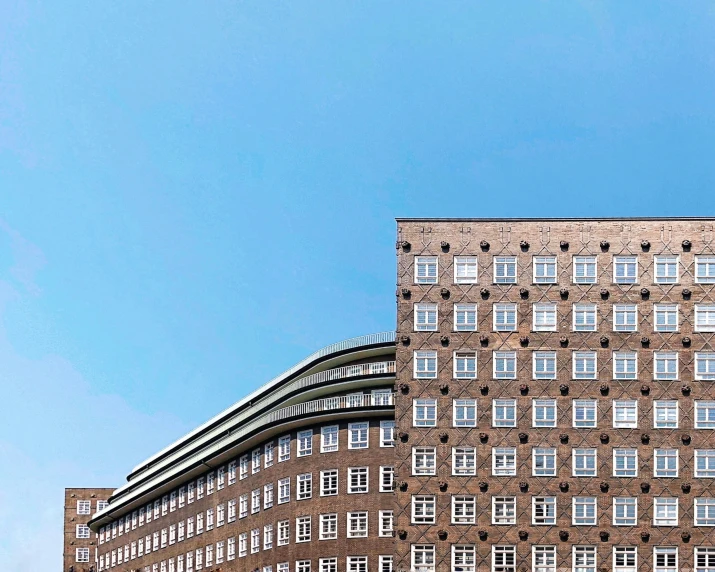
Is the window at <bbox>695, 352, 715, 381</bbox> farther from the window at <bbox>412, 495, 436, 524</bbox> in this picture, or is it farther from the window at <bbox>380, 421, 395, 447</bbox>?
the window at <bbox>380, 421, 395, 447</bbox>

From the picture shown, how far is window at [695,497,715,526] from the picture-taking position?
88625mm

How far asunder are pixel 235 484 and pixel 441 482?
2905cm

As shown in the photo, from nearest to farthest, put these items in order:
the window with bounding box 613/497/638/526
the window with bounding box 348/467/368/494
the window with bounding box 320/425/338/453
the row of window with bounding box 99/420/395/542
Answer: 1. the window with bounding box 613/497/638/526
2. the window with bounding box 348/467/368/494
3. the row of window with bounding box 99/420/395/542
4. the window with bounding box 320/425/338/453

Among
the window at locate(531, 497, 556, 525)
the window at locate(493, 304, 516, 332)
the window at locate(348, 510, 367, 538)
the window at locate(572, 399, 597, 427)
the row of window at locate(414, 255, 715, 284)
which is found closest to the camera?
the window at locate(531, 497, 556, 525)

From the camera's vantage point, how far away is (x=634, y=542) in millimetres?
88688

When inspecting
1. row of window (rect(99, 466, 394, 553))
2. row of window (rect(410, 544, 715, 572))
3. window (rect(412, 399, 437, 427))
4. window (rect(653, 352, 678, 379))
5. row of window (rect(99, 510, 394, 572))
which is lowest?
row of window (rect(410, 544, 715, 572))

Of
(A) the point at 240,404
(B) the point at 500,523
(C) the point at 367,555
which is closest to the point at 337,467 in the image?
(C) the point at 367,555

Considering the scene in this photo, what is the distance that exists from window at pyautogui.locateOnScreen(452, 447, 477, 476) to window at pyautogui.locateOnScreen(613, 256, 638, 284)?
17.2 m

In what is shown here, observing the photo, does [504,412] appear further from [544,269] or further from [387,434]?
[387,434]

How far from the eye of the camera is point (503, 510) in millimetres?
90250

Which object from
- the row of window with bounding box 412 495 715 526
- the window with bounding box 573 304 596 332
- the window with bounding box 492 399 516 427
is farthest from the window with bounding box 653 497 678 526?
the window with bounding box 573 304 596 332

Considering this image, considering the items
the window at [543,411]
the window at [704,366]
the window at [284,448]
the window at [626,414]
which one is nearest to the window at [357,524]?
the window at [284,448]

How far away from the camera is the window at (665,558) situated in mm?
88000

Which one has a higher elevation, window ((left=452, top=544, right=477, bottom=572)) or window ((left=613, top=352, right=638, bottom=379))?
window ((left=613, top=352, right=638, bottom=379))
